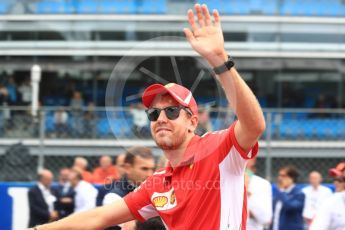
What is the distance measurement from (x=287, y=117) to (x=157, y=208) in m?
7.64

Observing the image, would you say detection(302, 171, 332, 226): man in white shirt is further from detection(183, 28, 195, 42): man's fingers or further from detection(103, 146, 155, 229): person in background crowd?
detection(183, 28, 195, 42): man's fingers

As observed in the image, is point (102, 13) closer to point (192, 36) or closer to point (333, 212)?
→ point (333, 212)

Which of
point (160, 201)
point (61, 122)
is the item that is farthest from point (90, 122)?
point (160, 201)

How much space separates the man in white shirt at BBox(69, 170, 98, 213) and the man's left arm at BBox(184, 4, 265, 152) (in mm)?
6325

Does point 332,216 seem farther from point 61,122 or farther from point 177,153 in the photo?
point 61,122

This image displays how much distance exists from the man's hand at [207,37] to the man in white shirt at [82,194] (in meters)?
6.36

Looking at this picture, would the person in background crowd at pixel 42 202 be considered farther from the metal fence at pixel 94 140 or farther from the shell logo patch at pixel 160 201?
the shell logo patch at pixel 160 201

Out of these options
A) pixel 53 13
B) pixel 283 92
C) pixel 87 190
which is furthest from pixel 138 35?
pixel 87 190

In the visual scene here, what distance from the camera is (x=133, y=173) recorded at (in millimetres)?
6355

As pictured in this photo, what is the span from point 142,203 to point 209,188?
0.49 metres

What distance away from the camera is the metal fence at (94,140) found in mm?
10734

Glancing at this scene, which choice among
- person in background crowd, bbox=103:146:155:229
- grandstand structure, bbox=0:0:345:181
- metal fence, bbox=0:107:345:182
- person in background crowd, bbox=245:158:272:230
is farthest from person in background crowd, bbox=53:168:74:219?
grandstand structure, bbox=0:0:345:181

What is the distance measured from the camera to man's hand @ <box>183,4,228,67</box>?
297 centimetres

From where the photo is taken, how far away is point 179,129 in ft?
11.3
